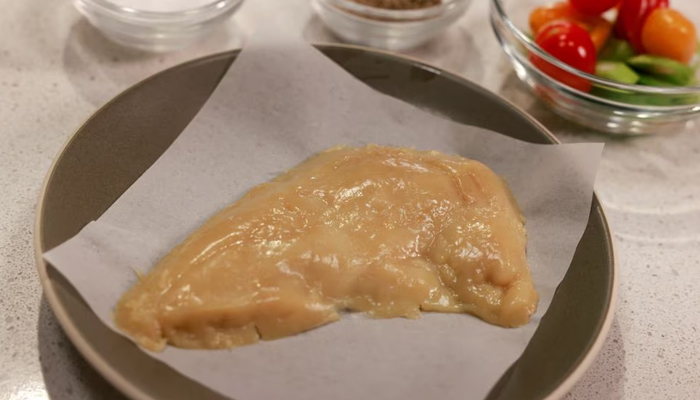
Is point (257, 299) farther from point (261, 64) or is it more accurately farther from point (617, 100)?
point (617, 100)

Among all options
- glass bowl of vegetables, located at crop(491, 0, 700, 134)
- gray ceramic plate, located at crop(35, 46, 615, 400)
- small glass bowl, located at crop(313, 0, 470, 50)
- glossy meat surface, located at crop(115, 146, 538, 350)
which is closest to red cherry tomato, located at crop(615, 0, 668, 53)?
glass bowl of vegetables, located at crop(491, 0, 700, 134)

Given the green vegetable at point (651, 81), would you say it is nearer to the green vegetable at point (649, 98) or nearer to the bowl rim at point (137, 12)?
the green vegetable at point (649, 98)

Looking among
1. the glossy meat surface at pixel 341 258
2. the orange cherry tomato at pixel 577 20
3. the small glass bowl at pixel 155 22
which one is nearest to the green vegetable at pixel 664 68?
the orange cherry tomato at pixel 577 20

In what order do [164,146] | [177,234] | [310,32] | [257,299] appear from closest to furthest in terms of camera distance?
1. [257,299]
2. [177,234]
3. [164,146]
4. [310,32]

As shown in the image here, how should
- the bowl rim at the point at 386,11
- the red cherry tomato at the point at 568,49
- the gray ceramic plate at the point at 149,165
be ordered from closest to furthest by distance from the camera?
1. the gray ceramic plate at the point at 149,165
2. the red cherry tomato at the point at 568,49
3. the bowl rim at the point at 386,11

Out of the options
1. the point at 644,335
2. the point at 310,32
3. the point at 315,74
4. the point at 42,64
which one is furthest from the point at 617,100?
the point at 42,64
